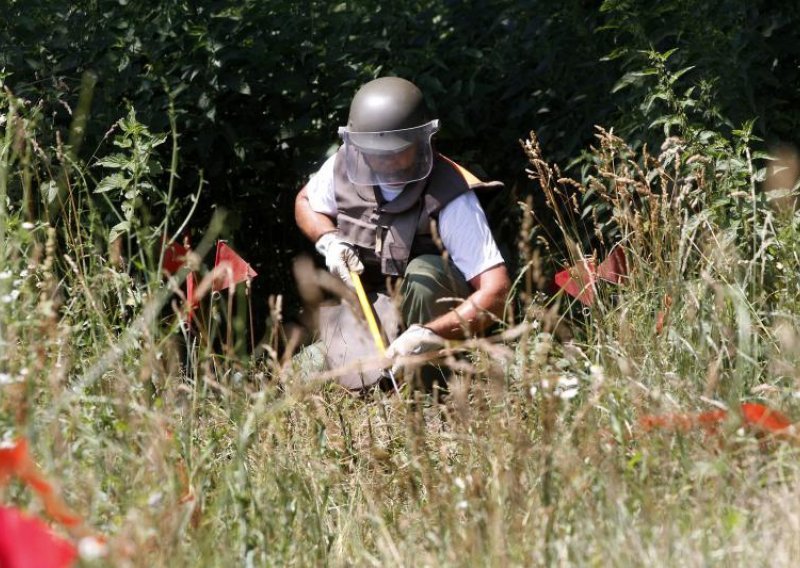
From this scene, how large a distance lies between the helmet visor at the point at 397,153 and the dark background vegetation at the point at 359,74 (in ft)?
2.53

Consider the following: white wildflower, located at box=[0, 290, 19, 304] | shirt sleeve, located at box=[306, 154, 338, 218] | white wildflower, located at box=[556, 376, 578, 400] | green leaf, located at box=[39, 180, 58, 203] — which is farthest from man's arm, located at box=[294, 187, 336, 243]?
white wildflower, located at box=[0, 290, 19, 304]

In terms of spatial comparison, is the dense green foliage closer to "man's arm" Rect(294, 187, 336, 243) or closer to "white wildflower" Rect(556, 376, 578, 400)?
"white wildflower" Rect(556, 376, 578, 400)

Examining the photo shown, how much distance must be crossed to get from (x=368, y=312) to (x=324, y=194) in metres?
0.72

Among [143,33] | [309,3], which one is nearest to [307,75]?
[309,3]

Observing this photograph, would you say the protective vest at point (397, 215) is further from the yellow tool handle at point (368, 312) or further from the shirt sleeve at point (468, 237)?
the yellow tool handle at point (368, 312)

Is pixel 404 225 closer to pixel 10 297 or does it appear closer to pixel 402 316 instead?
pixel 402 316

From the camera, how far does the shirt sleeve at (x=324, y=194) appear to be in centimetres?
478

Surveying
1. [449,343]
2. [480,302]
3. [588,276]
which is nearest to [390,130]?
[480,302]

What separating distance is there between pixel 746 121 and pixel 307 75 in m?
1.95

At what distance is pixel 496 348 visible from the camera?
2.78 m

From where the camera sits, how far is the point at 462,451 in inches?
133

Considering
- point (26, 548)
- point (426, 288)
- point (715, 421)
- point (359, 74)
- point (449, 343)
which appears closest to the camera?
point (26, 548)

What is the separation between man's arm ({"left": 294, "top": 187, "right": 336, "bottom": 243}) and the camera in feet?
15.5

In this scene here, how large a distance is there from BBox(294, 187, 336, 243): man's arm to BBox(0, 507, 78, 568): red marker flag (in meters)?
2.73
